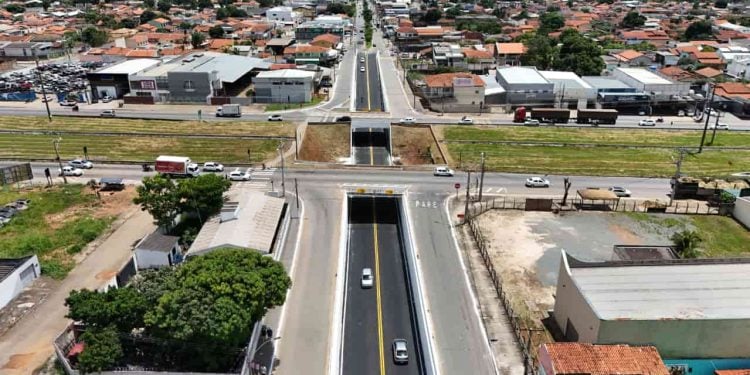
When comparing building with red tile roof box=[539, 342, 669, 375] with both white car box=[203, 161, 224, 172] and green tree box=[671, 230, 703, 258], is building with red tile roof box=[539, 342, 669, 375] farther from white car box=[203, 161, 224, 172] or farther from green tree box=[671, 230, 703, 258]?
white car box=[203, 161, 224, 172]

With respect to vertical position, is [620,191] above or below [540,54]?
below

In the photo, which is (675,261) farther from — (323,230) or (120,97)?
(120,97)

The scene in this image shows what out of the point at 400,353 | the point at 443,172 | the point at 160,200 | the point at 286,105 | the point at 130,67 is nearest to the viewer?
the point at 400,353

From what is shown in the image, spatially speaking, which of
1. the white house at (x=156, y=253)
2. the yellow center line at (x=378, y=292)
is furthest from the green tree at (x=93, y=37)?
the white house at (x=156, y=253)

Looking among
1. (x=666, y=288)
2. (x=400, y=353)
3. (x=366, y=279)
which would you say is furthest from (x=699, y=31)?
(x=400, y=353)

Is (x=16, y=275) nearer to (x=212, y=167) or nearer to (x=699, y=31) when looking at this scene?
(x=212, y=167)

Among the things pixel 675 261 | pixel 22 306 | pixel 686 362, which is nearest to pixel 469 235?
pixel 675 261

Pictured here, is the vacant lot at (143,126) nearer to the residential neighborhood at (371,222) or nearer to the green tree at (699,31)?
the residential neighborhood at (371,222)
